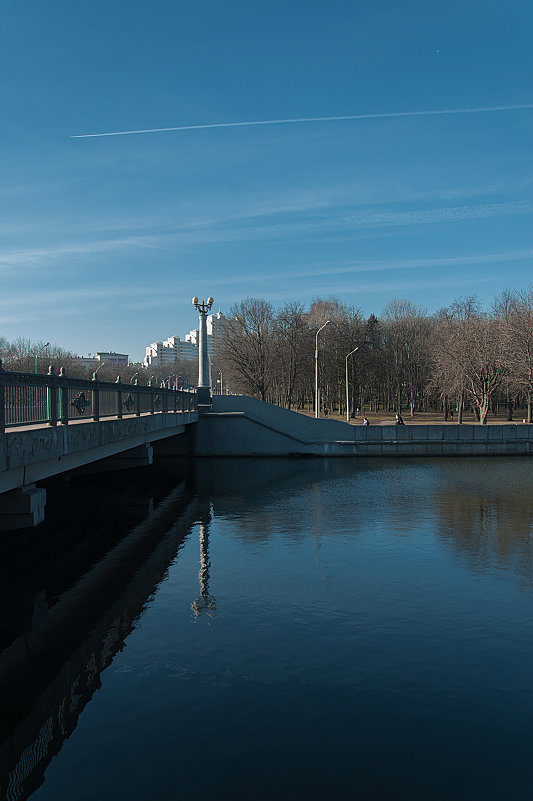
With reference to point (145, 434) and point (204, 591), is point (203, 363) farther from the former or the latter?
point (204, 591)

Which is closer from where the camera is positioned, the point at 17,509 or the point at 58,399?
the point at 17,509

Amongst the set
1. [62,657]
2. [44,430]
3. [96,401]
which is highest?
[96,401]

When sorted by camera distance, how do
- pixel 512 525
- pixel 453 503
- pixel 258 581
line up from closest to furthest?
1. pixel 258 581
2. pixel 512 525
3. pixel 453 503

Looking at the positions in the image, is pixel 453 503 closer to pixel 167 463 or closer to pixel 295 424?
pixel 295 424

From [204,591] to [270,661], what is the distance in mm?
3536

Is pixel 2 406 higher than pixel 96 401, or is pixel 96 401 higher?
pixel 96 401

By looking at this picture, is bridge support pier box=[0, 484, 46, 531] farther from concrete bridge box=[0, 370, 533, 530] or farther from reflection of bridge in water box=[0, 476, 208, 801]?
reflection of bridge in water box=[0, 476, 208, 801]

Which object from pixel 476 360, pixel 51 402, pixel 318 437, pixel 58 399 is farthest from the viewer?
pixel 476 360

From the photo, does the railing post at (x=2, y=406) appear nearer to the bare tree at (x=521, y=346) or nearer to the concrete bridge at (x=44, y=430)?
the concrete bridge at (x=44, y=430)

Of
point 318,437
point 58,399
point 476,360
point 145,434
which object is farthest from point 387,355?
point 58,399

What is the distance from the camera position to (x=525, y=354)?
4853 cm

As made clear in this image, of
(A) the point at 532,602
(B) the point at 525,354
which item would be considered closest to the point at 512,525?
(A) the point at 532,602

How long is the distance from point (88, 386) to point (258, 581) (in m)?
6.26

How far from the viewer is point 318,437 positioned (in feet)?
122
